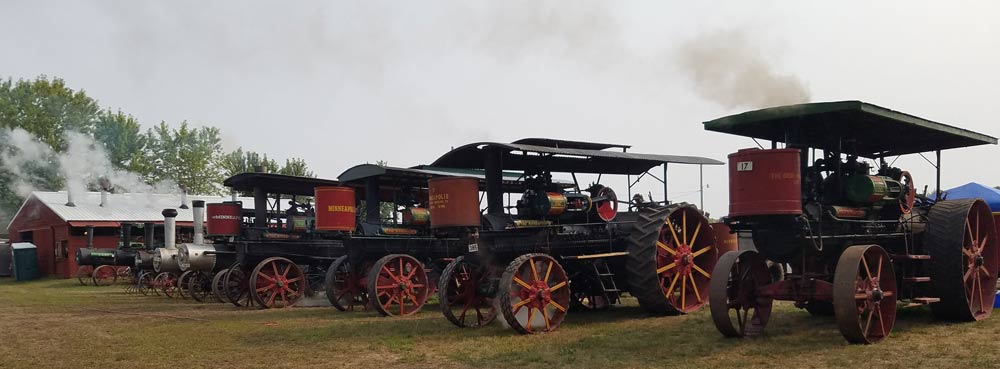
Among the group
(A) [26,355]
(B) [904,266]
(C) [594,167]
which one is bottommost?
(A) [26,355]

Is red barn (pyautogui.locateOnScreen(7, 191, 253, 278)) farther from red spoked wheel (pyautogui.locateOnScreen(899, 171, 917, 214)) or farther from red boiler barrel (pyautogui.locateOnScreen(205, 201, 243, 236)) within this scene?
red spoked wheel (pyautogui.locateOnScreen(899, 171, 917, 214))

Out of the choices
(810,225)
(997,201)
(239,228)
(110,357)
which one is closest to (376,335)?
(110,357)

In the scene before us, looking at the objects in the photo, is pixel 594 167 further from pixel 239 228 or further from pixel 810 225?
pixel 239 228

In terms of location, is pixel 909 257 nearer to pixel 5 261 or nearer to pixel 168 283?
pixel 168 283

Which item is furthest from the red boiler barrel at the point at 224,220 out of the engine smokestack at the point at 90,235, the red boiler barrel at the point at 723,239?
the engine smokestack at the point at 90,235

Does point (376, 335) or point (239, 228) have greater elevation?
point (239, 228)

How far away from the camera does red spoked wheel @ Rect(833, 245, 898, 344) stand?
7.16 metres

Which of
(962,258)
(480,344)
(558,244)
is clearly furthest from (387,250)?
(962,258)

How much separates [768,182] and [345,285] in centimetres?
886

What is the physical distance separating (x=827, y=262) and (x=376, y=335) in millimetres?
5170

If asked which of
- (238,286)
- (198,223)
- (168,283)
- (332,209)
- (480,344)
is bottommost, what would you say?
(168,283)

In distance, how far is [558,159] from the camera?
37.9 ft

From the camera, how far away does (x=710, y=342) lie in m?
8.05

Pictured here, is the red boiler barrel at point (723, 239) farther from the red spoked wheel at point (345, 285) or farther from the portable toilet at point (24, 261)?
the portable toilet at point (24, 261)
